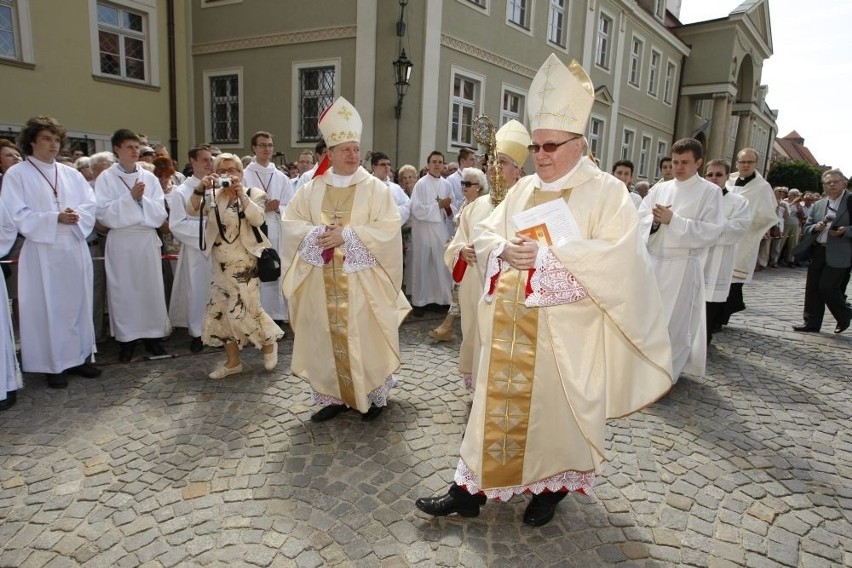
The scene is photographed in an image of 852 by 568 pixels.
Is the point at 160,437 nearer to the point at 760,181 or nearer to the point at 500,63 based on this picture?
the point at 760,181

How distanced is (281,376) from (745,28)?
32.2m

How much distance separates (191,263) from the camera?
5.71 m

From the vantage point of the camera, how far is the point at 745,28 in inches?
1089

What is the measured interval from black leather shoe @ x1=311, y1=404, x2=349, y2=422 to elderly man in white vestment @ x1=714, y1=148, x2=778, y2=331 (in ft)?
18.1

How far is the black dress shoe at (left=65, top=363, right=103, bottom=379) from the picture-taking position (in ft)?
15.4

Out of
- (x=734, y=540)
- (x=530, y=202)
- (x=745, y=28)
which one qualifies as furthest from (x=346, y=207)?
(x=745, y=28)

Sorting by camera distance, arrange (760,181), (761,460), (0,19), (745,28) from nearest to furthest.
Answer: (761,460), (760,181), (0,19), (745,28)

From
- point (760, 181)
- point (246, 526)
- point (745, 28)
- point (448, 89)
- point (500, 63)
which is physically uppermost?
point (745, 28)

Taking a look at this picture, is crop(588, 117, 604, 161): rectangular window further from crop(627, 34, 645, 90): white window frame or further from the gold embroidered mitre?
the gold embroidered mitre

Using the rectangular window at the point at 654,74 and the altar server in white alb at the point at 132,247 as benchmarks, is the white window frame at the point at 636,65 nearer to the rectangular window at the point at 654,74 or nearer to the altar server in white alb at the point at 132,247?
the rectangular window at the point at 654,74

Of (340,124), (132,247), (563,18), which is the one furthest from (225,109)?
(340,124)

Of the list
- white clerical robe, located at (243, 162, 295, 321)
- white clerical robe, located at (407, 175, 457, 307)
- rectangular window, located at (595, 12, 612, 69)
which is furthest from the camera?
rectangular window, located at (595, 12, 612, 69)

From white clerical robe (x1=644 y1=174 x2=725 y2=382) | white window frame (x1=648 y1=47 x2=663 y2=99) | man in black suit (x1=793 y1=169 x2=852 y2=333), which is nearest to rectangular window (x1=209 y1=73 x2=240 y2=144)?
white clerical robe (x1=644 y1=174 x2=725 y2=382)

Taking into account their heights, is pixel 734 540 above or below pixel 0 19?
below
